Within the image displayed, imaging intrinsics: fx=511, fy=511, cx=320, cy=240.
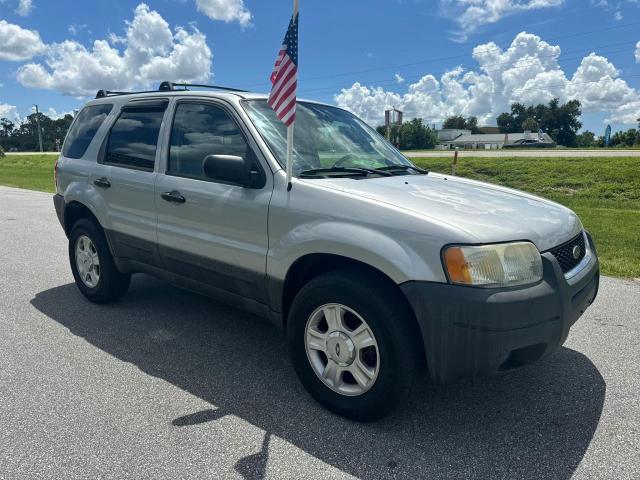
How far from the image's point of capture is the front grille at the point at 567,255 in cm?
288

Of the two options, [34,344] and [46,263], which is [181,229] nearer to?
[34,344]

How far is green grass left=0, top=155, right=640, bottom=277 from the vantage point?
845 centimetres

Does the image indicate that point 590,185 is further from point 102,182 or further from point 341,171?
point 102,182

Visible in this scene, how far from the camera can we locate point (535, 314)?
2.51m

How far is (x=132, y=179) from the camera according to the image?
4.22 m

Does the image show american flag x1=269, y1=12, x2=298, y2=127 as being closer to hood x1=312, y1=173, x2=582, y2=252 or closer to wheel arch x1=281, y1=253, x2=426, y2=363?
hood x1=312, y1=173, x2=582, y2=252

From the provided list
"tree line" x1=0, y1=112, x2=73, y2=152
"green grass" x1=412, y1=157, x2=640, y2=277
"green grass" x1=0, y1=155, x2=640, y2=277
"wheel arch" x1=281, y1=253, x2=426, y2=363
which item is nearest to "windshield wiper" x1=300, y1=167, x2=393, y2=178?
"wheel arch" x1=281, y1=253, x2=426, y2=363

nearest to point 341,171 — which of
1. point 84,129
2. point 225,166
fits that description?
point 225,166

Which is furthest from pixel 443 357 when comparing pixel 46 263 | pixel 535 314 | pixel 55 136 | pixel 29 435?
pixel 55 136

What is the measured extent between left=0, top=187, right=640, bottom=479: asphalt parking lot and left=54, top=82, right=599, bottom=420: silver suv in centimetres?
34

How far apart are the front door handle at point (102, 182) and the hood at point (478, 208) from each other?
7.55 feet

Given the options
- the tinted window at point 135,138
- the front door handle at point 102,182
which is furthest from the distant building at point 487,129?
the front door handle at point 102,182

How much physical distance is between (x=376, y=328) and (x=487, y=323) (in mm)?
564

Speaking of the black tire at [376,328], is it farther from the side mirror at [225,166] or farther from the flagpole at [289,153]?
the side mirror at [225,166]
